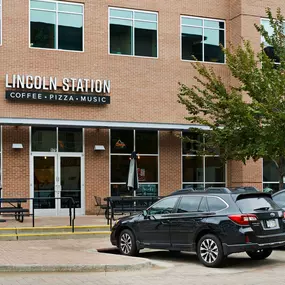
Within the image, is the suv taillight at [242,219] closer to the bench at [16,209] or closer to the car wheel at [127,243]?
the car wheel at [127,243]

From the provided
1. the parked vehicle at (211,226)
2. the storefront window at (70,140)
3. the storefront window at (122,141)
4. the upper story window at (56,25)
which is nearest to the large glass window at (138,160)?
the storefront window at (122,141)

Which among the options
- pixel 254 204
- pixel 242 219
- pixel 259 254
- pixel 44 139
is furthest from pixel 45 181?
pixel 242 219

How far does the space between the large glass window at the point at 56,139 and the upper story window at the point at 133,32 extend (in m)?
3.84

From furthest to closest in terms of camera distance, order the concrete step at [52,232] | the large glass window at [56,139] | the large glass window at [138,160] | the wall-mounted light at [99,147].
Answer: the large glass window at [138,160], the wall-mounted light at [99,147], the large glass window at [56,139], the concrete step at [52,232]

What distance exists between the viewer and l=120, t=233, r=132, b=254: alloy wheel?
1431 centimetres

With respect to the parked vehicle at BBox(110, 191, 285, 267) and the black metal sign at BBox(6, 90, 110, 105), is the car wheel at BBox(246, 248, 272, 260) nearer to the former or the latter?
the parked vehicle at BBox(110, 191, 285, 267)

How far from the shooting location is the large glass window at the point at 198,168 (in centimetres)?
2572

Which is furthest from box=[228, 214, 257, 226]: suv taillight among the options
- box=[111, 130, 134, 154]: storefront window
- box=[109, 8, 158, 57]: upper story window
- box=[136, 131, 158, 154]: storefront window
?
box=[109, 8, 158, 57]: upper story window

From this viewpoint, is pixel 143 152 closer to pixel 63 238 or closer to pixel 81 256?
pixel 63 238

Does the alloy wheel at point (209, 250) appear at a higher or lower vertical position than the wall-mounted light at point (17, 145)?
lower

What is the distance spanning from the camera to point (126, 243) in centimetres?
1440

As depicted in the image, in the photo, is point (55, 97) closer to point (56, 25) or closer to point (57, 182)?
point (56, 25)

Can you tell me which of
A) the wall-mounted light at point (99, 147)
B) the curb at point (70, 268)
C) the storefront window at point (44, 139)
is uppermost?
the storefront window at point (44, 139)

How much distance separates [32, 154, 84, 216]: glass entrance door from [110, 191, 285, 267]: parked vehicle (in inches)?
367
